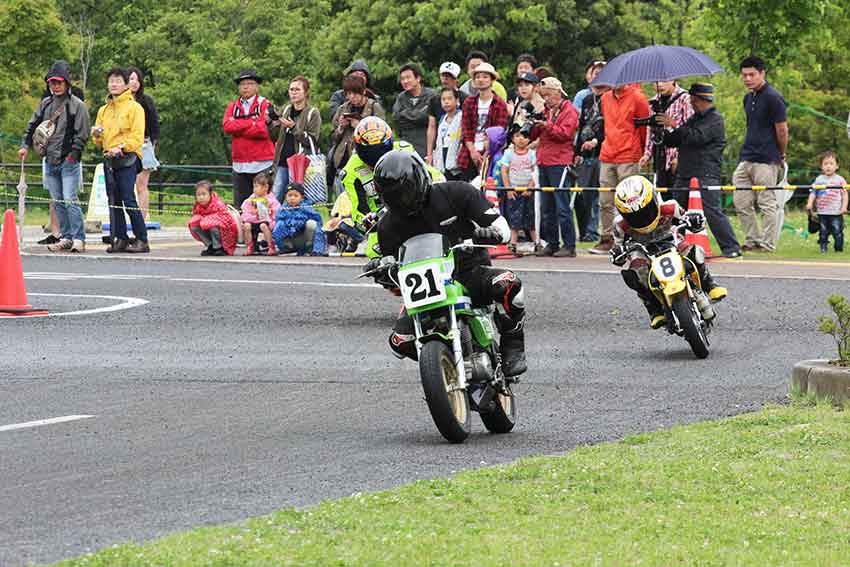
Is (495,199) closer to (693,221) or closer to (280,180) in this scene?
→ (280,180)

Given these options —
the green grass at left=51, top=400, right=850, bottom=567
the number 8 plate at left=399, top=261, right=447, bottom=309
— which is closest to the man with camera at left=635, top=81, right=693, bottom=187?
the number 8 plate at left=399, top=261, right=447, bottom=309

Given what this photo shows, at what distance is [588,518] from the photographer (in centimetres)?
697

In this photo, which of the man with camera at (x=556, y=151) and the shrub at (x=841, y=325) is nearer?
the shrub at (x=841, y=325)

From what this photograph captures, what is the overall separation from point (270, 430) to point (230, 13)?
4362 cm

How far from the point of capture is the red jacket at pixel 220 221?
2331 cm

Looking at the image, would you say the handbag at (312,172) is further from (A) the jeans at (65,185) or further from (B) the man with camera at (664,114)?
(B) the man with camera at (664,114)

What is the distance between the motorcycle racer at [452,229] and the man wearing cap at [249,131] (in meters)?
13.6

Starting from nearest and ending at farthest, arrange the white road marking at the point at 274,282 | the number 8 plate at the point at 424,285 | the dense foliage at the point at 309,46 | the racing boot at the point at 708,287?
the number 8 plate at the point at 424,285, the racing boot at the point at 708,287, the white road marking at the point at 274,282, the dense foliage at the point at 309,46

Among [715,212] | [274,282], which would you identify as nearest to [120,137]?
[274,282]

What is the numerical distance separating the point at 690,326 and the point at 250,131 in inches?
457

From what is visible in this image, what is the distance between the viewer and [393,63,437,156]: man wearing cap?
72.0ft

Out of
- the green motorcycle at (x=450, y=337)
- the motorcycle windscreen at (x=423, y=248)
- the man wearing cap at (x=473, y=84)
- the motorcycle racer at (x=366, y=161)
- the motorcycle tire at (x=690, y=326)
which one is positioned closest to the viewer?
the green motorcycle at (x=450, y=337)

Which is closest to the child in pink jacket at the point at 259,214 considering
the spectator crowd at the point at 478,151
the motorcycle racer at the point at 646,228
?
the spectator crowd at the point at 478,151

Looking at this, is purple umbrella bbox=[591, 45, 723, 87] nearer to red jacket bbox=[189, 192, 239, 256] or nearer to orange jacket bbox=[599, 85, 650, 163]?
orange jacket bbox=[599, 85, 650, 163]
